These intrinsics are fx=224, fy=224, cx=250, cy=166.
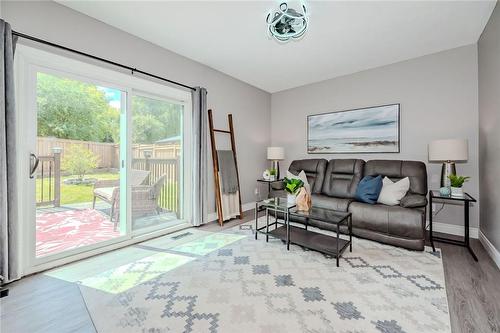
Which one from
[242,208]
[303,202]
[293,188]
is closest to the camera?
[303,202]

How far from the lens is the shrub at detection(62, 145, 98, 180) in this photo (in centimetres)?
242

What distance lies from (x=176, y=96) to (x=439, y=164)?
3987mm

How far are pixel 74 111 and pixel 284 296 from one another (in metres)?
2.80

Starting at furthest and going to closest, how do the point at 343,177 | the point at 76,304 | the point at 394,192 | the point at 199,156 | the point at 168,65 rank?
the point at 343,177
the point at 199,156
the point at 168,65
the point at 394,192
the point at 76,304

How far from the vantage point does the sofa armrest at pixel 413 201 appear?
261 centimetres

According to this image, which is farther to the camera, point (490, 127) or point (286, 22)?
point (490, 127)

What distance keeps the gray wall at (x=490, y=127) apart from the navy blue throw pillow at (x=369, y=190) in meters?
1.09

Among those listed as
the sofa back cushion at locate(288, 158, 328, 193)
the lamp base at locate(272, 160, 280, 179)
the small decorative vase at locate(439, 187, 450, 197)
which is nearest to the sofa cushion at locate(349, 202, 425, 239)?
the small decorative vase at locate(439, 187, 450, 197)

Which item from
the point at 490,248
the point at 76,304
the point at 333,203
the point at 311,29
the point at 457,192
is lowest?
the point at 76,304

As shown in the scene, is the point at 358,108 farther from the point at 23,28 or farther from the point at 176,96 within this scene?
the point at 23,28

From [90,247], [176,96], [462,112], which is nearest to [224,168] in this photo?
[176,96]

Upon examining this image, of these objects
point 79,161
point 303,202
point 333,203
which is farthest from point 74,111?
point 333,203

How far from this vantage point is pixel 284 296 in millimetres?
1735

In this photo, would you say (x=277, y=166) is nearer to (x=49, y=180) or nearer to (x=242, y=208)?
(x=242, y=208)
